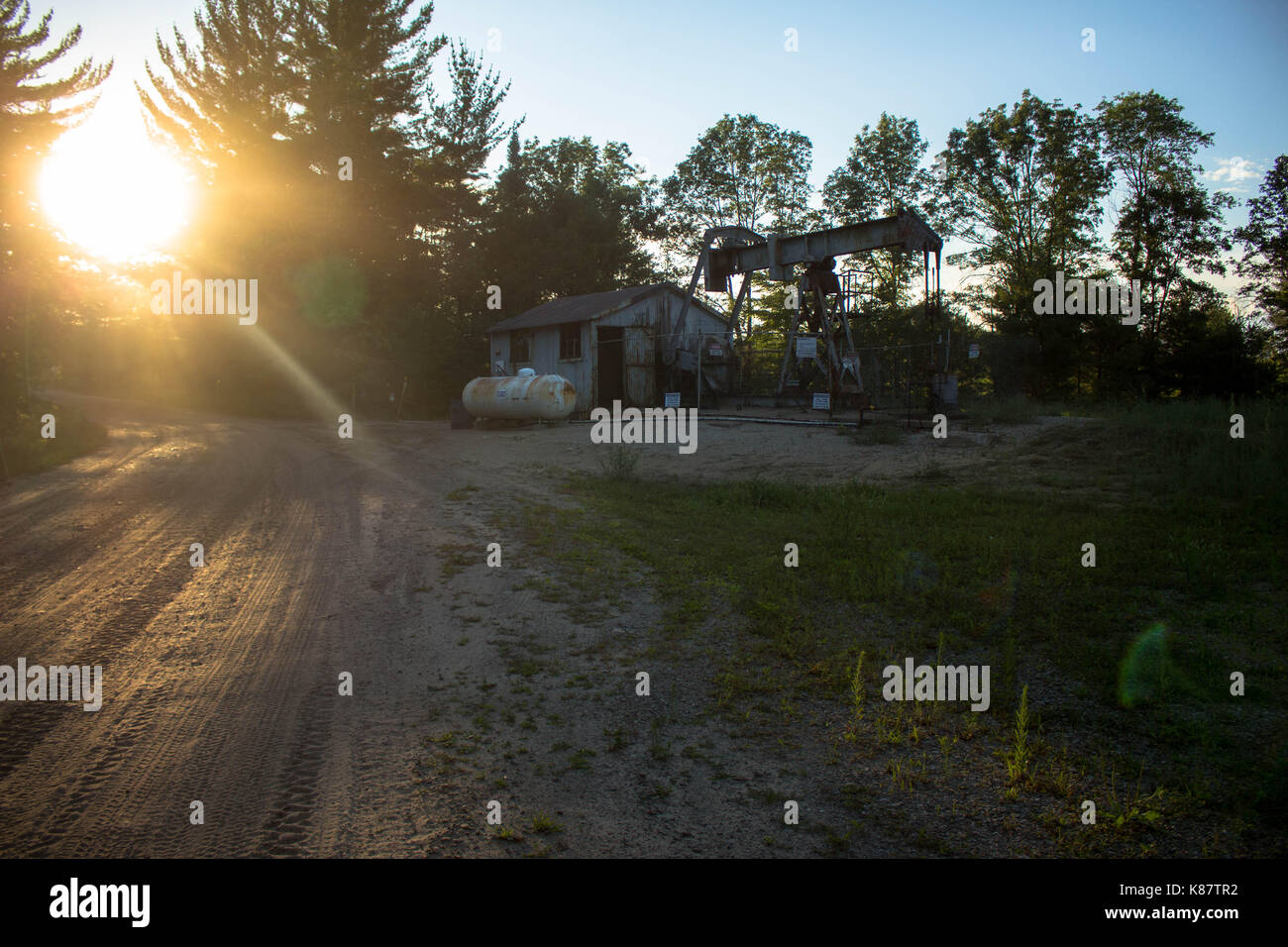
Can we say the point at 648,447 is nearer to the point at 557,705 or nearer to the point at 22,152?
the point at 557,705

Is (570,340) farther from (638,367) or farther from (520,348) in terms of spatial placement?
(520,348)

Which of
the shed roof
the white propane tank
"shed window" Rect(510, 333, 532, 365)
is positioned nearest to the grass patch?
the white propane tank

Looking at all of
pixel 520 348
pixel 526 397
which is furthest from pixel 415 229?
pixel 526 397

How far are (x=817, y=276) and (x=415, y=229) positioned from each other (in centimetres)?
2584

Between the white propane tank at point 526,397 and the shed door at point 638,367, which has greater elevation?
the shed door at point 638,367

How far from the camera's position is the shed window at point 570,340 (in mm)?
28547

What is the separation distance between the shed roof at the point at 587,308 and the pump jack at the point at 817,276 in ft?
10.1

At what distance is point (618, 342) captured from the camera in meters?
27.5

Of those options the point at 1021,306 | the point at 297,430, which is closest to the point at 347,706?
the point at 297,430

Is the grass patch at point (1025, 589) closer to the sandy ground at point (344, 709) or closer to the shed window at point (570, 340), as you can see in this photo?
the sandy ground at point (344, 709)

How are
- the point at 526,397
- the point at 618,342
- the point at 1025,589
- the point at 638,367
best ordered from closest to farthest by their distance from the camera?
the point at 1025,589 < the point at 526,397 < the point at 618,342 < the point at 638,367

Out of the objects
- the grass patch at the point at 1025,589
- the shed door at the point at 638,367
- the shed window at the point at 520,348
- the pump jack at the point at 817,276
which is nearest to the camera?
the grass patch at the point at 1025,589

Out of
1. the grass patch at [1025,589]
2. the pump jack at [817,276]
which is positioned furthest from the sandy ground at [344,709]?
the pump jack at [817,276]

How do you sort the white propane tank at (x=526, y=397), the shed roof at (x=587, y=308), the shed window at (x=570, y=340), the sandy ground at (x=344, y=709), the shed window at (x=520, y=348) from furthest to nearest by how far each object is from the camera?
the shed window at (x=520, y=348) → the shed window at (x=570, y=340) → the shed roof at (x=587, y=308) → the white propane tank at (x=526, y=397) → the sandy ground at (x=344, y=709)
